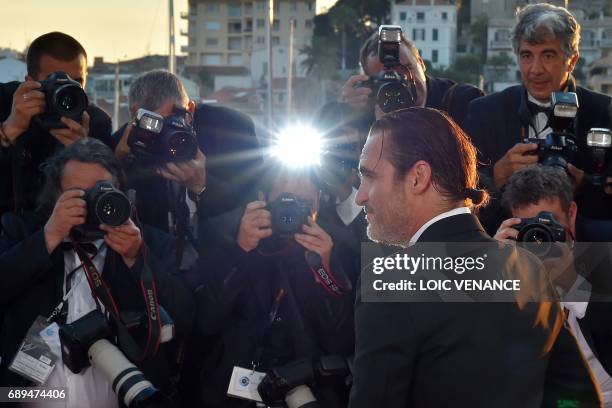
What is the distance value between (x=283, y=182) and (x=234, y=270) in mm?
480

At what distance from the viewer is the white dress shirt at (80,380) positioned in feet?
12.3

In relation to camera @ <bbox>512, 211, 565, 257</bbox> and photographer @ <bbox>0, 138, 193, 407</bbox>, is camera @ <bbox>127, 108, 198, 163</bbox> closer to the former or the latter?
photographer @ <bbox>0, 138, 193, 407</bbox>

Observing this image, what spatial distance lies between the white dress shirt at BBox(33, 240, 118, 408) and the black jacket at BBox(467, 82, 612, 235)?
175cm

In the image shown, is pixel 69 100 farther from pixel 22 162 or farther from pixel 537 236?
pixel 537 236

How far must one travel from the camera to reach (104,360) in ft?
11.8

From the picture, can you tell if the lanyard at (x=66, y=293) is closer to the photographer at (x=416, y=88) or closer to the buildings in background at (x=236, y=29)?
the photographer at (x=416, y=88)

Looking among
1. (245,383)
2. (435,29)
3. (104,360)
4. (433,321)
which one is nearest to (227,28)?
(435,29)

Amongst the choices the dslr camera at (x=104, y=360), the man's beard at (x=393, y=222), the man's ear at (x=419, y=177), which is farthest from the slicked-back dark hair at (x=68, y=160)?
the man's ear at (x=419, y=177)

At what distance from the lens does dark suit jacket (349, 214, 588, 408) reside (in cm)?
238

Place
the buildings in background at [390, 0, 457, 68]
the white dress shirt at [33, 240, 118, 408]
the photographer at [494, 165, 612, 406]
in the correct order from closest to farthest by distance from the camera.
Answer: the photographer at [494, 165, 612, 406] → the white dress shirt at [33, 240, 118, 408] → the buildings in background at [390, 0, 457, 68]

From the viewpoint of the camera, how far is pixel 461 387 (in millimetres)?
2369

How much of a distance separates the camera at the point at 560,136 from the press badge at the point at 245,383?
1.48 meters

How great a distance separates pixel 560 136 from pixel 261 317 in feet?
4.80

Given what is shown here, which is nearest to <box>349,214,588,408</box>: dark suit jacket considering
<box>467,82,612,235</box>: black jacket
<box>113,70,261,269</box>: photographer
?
<box>113,70,261,269</box>: photographer
